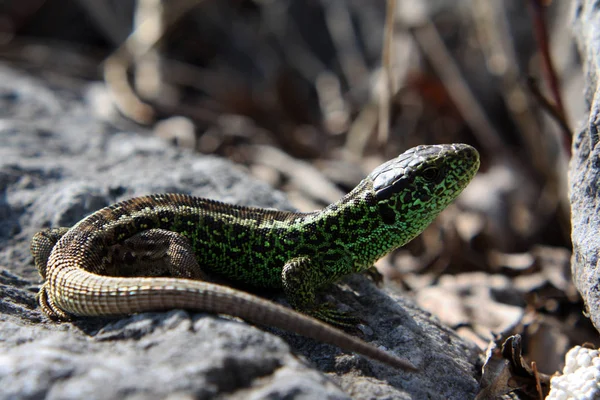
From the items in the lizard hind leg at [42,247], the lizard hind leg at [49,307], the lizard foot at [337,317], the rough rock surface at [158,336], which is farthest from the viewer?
the lizard hind leg at [42,247]

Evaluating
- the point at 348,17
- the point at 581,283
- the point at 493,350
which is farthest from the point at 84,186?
the point at 348,17

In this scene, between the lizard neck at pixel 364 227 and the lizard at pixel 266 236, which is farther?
the lizard neck at pixel 364 227

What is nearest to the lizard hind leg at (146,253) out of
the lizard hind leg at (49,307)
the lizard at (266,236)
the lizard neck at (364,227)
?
the lizard at (266,236)

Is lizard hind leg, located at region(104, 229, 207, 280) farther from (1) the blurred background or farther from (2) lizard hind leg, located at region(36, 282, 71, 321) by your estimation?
(1) the blurred background

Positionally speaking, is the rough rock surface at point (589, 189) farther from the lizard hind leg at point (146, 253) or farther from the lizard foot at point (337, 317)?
the lizard hind leg at point (146, 253)

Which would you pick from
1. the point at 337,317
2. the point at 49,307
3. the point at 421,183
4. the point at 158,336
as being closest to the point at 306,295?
the point at 337,317

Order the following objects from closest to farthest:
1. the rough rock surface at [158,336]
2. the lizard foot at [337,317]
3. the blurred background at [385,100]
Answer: the rough rock surface at [158,336] < the lizard foot at [337,317] < the blurred background at [385,100]

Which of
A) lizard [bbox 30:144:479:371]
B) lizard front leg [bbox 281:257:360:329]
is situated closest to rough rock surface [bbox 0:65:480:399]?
lizard front leg [bbox 281:257:360:329]

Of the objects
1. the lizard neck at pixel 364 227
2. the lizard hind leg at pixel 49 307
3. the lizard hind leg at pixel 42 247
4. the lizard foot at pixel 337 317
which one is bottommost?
the lizard foot at pixel 337 317

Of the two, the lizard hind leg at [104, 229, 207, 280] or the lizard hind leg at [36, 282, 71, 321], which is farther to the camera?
the lizard hind leg at [104, 229, 207, 280]
